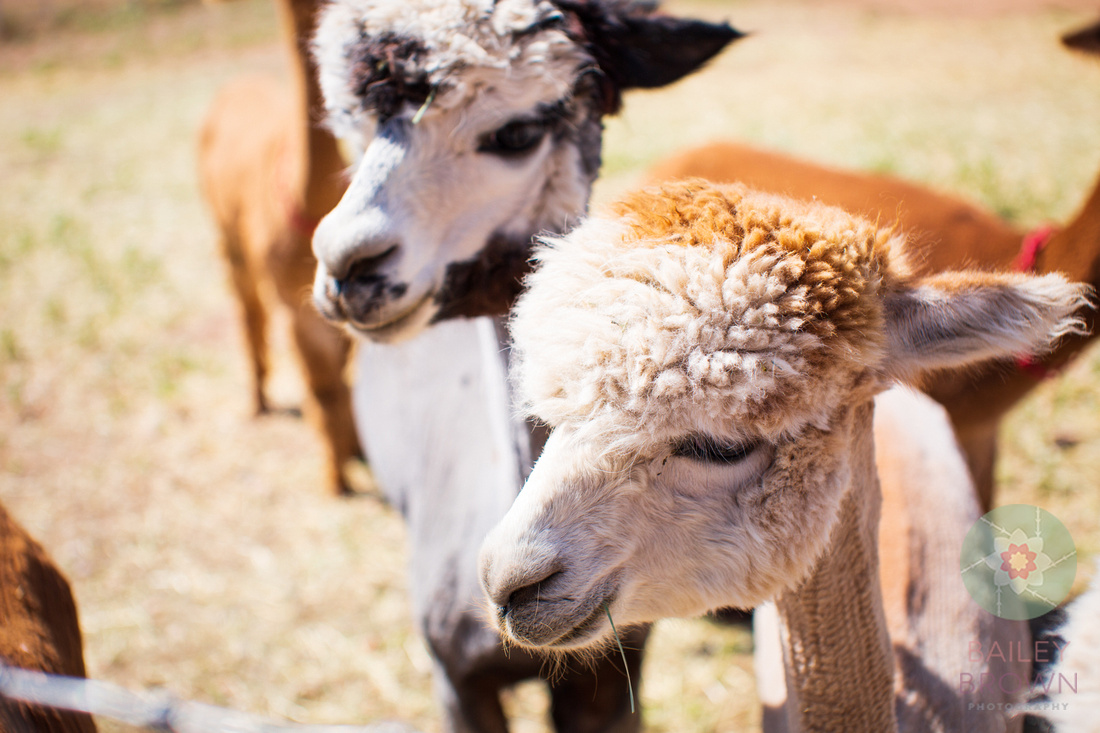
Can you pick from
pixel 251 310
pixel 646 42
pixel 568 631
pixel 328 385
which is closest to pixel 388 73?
pixel 646 42

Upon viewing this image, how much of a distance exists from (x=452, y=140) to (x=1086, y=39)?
2.31 m

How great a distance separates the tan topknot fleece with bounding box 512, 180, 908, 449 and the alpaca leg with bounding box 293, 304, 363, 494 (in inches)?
105

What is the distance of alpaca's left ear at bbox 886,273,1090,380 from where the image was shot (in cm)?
101

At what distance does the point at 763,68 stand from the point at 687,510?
369 inches

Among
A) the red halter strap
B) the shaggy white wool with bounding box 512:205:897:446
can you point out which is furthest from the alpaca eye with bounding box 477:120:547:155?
the red halter strap

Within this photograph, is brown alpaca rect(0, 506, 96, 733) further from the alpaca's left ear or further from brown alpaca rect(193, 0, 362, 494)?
the alpaca's left ear

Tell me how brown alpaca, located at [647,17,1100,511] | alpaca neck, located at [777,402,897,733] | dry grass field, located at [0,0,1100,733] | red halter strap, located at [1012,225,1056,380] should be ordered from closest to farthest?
alpaca neck, located at [777,402,897,733] → brown alpaca, located at [647,17,1100,511] → red halter strap, located at [1012,225,1056,380] → dry grass field, located at [0,0,1100,733]

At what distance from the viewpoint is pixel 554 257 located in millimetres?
1184

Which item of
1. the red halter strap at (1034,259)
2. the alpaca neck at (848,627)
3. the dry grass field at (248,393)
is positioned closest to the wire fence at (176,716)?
the alpaca neck at (848,627)

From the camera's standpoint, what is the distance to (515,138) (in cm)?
168

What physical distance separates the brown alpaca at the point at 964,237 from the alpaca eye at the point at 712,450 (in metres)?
0.58

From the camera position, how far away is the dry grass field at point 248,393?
2.78m

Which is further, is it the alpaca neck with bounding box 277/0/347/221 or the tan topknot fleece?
the alpaca neck with bounding box 277/0/347/221

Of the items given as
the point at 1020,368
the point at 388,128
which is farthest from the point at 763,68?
the point at 388,128
